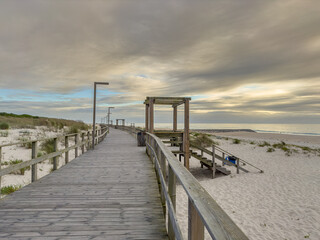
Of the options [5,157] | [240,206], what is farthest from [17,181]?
[240,206]

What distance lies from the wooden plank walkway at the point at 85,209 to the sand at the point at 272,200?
2.76 meters

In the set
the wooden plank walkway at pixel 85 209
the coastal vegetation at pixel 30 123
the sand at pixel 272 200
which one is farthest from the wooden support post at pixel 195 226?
the coastal vegetation at pixel 30 123

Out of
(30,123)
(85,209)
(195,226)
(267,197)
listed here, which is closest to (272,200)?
(267,197)

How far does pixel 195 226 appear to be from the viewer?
170 cm

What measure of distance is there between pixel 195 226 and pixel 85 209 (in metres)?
2.90

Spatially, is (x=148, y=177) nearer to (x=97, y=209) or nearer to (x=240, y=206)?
(x=97, y=209)

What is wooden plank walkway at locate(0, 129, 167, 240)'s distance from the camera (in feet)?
10.3

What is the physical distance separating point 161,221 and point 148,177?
2.85m

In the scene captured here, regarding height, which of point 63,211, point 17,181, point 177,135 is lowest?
point 17,181

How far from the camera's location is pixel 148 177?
6.34 meters

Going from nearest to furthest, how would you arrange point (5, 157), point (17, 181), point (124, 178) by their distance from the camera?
point (124, 178), point (17, 181), point (5, 157)

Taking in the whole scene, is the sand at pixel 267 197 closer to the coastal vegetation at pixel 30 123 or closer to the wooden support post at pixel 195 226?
the wooden support post at pixel 195 226

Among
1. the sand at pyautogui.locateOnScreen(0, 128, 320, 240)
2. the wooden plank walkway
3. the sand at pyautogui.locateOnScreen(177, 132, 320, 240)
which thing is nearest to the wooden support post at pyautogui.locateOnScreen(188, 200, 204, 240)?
the wooden plank walkway

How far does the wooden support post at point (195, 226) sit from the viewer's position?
1663 mm
